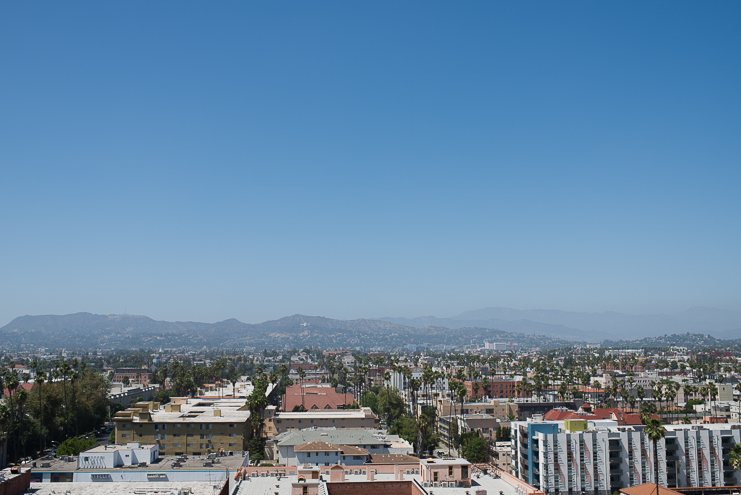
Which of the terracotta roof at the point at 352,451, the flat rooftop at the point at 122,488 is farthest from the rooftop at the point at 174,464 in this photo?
the flat rooftop at the point at 122,488

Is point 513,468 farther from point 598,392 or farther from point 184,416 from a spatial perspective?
point 598,392

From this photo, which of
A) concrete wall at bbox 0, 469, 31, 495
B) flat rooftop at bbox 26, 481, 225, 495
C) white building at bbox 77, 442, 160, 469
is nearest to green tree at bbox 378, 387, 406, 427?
white building at bbox 77, 442, 160, 469

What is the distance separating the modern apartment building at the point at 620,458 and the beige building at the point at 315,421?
29.2 m

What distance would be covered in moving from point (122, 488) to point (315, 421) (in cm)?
4864

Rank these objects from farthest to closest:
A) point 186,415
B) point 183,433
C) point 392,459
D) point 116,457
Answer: point 186,415, point 183,433, point 392,459, point 116,457

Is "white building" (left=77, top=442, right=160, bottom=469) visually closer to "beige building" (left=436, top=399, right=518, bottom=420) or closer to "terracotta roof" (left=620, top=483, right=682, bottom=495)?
"terracotta roof" (left=620, top=483, right=682, bottom=495)

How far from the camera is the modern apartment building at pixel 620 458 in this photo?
5838 cm

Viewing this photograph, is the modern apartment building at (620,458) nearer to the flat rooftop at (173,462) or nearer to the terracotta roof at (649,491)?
the terracotta roof at (649,491)

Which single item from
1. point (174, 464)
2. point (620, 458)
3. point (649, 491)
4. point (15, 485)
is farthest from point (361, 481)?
point (620, 458)

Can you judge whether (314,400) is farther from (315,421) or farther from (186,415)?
(186,415)

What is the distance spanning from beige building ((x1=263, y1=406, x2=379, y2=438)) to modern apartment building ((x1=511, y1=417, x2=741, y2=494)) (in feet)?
95.8

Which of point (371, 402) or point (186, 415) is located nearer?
point (186, 415)

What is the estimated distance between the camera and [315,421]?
8562 cm

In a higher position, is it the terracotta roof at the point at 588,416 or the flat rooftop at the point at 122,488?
the flat rooftop at the point at 122,488
